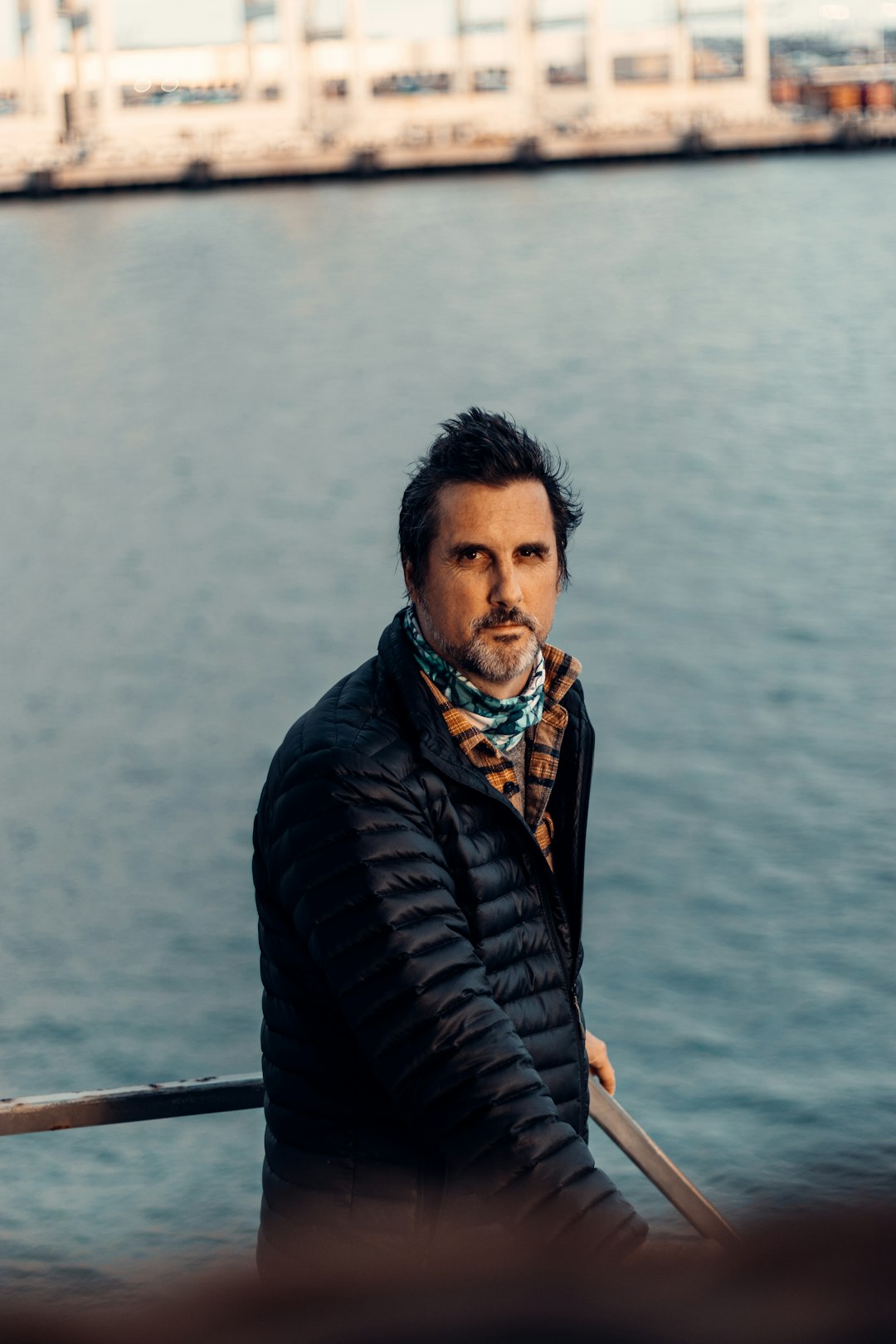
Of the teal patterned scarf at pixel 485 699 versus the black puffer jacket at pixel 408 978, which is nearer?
the black puffer jacket at pixel 408 978

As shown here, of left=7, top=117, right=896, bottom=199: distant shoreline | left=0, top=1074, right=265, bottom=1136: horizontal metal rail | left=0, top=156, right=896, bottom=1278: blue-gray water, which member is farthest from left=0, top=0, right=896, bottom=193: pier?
left=0, top=1074, right=265, bottom=1136: horizontal metal rail

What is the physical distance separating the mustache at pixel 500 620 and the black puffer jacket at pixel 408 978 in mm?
69

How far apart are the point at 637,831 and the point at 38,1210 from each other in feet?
15.2

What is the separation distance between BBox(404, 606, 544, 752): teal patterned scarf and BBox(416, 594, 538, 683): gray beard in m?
0.01

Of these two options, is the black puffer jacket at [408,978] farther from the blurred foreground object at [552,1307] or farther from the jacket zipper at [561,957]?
the blurred foreground object at [552,1307]

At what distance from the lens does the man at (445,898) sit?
153cm

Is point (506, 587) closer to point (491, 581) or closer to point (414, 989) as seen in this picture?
point (491, 581)

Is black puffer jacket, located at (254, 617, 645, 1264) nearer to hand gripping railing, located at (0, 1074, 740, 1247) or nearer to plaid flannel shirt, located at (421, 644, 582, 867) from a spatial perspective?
plaid flannel shirt, located at (421, 644, 582, 867)

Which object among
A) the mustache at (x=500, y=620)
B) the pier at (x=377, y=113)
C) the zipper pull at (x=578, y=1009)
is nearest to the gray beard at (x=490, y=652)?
the mustache at (x=500, y=620)

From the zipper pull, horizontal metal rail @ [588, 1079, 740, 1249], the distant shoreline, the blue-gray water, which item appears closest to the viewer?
the zipper pull

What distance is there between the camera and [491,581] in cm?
173

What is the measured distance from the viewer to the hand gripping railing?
2205 mm

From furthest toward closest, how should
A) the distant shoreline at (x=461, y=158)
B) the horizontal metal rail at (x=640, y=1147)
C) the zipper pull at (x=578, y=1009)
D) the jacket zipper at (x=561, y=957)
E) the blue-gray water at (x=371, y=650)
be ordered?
the distant shoreline at (x=461, y=158)
the blue-gray water at (x=371, y=650)
the horizontal metal rail at (x=640, y=1147)
the zipper pull at (x=578, y=1009)
the jacket zipper at (x=561, y=957)

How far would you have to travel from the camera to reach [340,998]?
1561 mm
